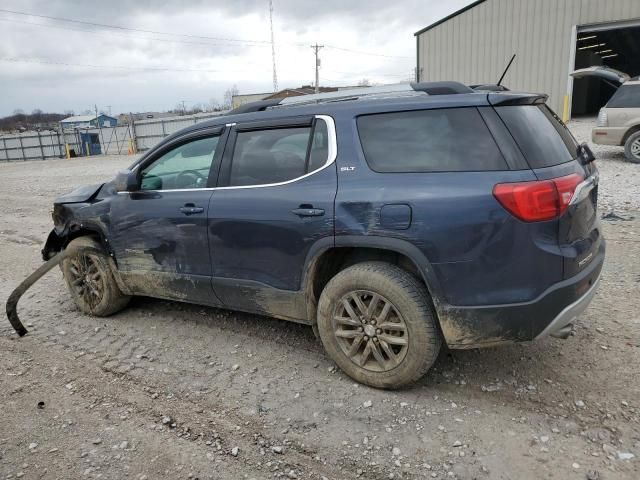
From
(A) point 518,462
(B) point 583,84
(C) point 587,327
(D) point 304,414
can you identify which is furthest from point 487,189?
(B) point 583,84

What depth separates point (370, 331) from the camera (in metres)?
3.07

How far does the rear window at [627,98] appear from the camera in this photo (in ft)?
36.3

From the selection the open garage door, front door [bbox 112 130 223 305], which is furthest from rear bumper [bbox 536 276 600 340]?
the open garage door

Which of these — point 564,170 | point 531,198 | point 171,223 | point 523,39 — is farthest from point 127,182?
point 523,39

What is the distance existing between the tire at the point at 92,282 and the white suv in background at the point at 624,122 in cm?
1131

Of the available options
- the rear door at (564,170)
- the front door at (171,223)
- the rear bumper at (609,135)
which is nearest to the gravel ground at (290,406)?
the front door at (171,223)

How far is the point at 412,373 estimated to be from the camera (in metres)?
2.99

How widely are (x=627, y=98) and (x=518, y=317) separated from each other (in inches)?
436

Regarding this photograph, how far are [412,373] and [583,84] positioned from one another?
103 feet

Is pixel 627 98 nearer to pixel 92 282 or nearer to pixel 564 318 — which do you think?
pixel 564 318

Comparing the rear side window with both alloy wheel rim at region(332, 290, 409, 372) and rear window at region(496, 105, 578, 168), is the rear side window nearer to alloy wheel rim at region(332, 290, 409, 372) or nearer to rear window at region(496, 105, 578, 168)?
rear window at region(496, 105, 578, 168)

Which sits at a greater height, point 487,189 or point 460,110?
point 460,110

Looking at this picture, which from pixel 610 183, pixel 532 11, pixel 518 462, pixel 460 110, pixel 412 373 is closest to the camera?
pixel 518 462

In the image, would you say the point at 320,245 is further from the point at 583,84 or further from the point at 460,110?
the point at 583,84
